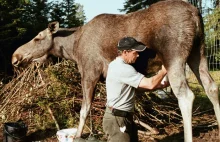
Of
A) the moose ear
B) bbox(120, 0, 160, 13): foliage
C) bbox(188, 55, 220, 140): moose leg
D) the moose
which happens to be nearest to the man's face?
the moose

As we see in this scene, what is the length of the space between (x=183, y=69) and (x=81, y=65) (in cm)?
223

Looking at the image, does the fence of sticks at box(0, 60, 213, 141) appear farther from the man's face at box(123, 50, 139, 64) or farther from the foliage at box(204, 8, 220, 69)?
the foliage at box(204, 8, 220, 69)

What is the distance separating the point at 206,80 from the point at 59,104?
383cm

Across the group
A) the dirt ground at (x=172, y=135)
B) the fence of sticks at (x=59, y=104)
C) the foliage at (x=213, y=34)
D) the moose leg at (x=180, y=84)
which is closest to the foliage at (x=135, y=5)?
the foliage at (x=213, y=34)

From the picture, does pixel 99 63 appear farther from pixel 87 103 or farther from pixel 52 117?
pixel 52 117

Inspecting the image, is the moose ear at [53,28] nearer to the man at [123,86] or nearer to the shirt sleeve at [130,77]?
the man at [123,86]

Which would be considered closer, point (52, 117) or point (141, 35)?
point (141, 35)

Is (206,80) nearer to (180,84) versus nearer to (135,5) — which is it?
(180,84)

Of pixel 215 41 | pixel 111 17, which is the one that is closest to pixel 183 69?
pixel 111 17

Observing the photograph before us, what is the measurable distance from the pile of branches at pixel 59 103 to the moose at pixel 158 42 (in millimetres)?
1355

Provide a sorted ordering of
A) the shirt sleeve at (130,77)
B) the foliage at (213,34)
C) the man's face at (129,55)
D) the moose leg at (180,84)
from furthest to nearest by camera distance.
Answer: the foliage at (213,34) → the moose leg at (180,84) → the man's face at (129,55) → the shirt sleeve at (130,77)

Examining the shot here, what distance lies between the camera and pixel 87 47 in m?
6.65

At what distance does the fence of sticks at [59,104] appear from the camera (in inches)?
312

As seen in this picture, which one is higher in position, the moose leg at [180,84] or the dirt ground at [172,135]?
the moose leg at [180,84]
